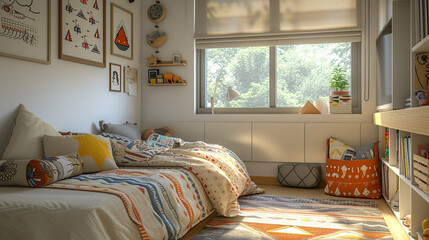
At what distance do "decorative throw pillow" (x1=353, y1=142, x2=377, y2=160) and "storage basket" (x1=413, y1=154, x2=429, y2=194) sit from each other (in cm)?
150

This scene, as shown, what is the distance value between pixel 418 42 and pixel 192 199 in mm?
1611

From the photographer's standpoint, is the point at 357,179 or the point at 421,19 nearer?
the point at 421,19

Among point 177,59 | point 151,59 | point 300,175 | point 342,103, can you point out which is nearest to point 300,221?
point 300,175

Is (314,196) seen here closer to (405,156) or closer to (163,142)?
(405,156)

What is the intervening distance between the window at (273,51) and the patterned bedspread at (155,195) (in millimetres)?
2002

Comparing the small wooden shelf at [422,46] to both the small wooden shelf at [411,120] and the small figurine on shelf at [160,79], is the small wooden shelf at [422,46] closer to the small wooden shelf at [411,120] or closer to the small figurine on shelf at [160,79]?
the small wooden shelf at [411,120]

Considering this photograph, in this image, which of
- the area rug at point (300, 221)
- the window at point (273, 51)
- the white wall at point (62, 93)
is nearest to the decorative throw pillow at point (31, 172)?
the white wall at point (62, 93)

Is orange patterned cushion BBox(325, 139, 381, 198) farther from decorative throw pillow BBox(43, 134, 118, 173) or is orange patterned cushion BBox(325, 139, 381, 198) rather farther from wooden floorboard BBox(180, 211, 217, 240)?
decorative throw pillow BBox(43, 134, 118, 173)

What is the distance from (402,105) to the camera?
286 centimetres

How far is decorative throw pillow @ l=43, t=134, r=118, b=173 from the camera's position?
267 centimetres

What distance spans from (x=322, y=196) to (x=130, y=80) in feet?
7.53

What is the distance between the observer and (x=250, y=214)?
9.94 feet

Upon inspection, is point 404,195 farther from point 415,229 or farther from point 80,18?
point 80,18

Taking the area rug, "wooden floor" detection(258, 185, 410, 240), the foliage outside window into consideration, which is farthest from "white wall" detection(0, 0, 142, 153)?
"wooden floor" detection(258, 185, 410, 240)
